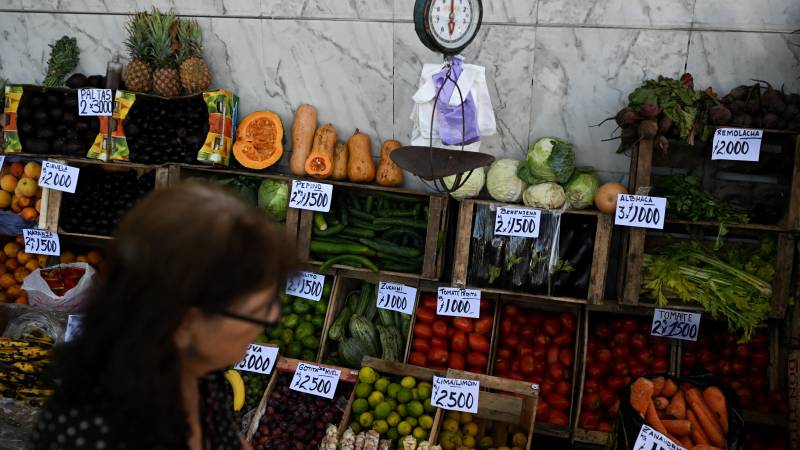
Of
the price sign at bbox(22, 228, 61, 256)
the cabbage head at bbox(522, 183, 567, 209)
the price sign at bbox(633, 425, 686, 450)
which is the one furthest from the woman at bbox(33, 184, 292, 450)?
the price sign at bbox(22, 228, 61, 256)

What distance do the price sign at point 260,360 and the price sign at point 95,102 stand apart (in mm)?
1890

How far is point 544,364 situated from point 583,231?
89cm

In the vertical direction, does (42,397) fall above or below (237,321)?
below

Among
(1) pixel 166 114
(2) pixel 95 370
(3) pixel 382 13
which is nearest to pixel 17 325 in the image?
(1) pixel 166 114

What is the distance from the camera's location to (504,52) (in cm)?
407

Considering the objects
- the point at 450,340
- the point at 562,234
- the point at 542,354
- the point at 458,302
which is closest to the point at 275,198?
the point at 458,302

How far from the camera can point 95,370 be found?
129 cm

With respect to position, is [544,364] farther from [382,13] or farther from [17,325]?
[17,325]

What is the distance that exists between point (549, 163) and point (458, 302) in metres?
1.00

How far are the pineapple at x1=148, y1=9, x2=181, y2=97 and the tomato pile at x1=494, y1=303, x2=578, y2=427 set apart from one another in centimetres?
270

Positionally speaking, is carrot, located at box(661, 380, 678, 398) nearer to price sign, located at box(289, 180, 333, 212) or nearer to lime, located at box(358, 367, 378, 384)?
lime, located at box(358, 367, 378, 384)

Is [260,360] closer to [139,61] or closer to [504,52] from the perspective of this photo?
[139,61]

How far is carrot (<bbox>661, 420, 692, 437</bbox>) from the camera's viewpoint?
9.98 feet

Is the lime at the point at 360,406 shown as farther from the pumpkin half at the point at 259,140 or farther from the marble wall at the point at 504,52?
the marble wall at the point at 504,52
